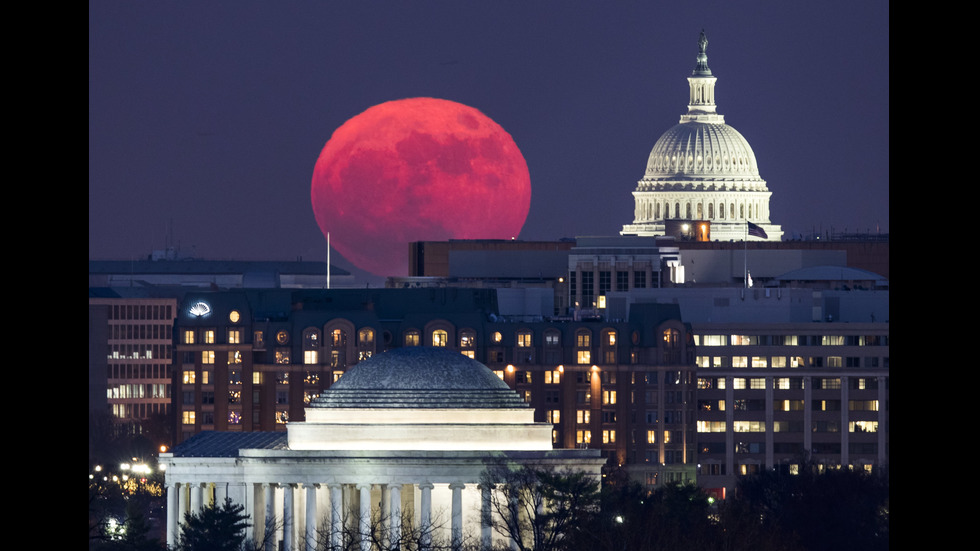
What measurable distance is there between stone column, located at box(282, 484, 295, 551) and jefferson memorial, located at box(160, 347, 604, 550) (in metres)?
0.08

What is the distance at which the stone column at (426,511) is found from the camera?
112562 mm

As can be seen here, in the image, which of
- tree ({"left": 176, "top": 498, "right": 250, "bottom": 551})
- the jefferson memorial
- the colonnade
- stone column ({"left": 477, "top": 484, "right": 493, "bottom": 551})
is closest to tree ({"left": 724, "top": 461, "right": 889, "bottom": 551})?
stone column ({"left": 477, "top": 484, "right": 493, "bottom": 551})

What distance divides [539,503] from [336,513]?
1427 cm

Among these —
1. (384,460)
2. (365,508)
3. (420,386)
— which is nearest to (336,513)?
(365,508)

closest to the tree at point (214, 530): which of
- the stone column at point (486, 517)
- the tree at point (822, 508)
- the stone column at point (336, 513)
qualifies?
the stone column at point (336, 513)

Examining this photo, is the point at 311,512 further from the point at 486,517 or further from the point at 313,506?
the point at 486,517

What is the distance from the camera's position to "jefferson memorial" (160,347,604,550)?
4705 inches

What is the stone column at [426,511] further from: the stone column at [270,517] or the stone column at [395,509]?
the stone column at [270,517]

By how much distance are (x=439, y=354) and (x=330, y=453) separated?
11777mm
